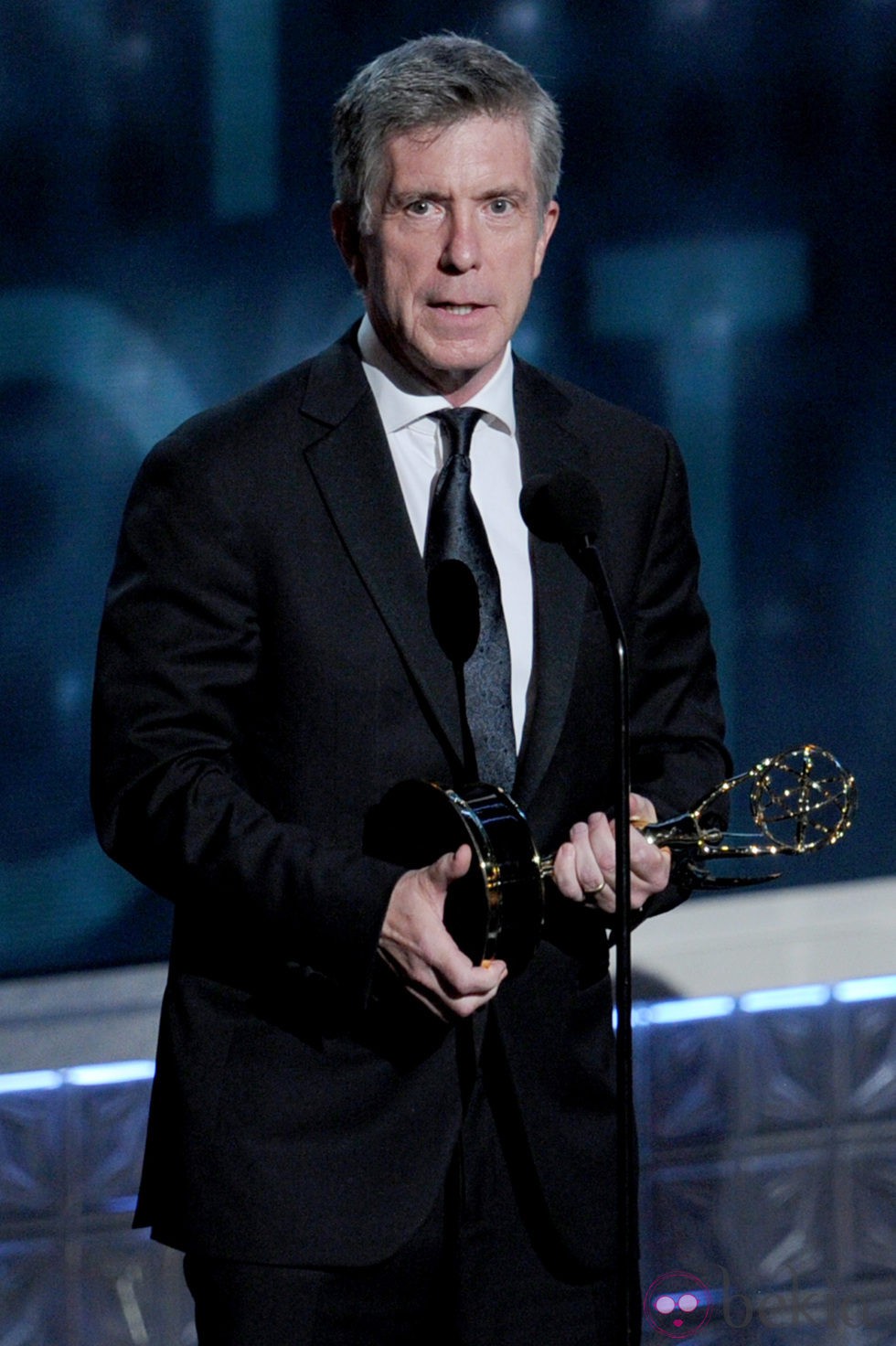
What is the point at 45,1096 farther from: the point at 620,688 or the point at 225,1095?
the point at 620,688

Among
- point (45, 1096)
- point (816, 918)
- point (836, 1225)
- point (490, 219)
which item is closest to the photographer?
point (490, 219)

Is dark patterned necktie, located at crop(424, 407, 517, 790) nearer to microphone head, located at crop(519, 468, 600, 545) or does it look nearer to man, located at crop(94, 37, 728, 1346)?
man, located at crop(94, 37, 728, 1346)

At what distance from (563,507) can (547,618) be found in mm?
280

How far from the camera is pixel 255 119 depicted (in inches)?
96.7

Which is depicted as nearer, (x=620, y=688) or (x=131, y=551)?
(x=620, y=688)

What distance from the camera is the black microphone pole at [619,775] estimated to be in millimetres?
1312

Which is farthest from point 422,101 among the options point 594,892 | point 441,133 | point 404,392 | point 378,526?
point 594,892

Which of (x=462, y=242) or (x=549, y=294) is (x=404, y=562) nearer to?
(x=462, y=242)

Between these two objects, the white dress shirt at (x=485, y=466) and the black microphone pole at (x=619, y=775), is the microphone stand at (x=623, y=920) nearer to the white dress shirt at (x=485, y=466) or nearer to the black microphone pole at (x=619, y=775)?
the black microphone pole at (x=619, y=775)

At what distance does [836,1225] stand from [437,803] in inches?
59.4

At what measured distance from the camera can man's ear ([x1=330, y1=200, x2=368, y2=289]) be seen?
5.44 feet

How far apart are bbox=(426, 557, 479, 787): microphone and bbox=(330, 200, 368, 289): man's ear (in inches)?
11.0

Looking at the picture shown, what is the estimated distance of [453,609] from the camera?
162 cm

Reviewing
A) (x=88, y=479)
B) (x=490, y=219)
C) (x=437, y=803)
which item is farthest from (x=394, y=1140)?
(x=88, y=479)
